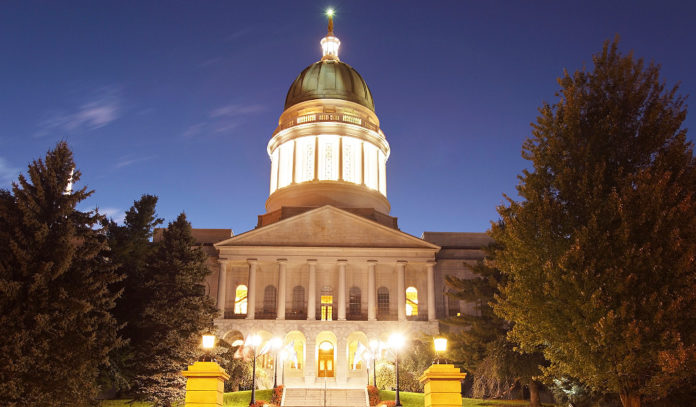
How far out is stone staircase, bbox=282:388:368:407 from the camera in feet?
127

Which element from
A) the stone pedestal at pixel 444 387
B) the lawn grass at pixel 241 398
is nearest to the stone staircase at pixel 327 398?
the lawn grass at pixel 241 398

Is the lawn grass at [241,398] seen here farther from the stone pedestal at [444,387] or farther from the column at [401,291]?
the stone pedestal at [444,387]

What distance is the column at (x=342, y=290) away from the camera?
49844mm

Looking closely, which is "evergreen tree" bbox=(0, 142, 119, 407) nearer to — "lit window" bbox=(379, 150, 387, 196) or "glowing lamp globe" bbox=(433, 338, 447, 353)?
"glowing lamp globe" bbox=(433, 338, 447, 353)

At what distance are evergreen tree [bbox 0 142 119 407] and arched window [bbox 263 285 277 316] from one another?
2804cm

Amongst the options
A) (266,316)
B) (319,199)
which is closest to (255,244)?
(266,316)

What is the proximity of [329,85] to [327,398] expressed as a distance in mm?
38581

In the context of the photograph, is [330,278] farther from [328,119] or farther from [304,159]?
[328,119]

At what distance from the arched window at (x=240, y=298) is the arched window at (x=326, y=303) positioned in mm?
6449

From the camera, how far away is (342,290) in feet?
166

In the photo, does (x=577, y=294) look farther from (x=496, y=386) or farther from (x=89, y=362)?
(x=496, y=386)

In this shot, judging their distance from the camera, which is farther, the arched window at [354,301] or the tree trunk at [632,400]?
the arched window at [354,301]

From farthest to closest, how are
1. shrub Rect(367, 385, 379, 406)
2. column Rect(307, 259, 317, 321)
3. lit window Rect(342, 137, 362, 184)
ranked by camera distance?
lit window Rect(342, 137, 362, 184) → column Rect(307, 259, 317, 321) → shrub Rect(367, 385, 379, 406)

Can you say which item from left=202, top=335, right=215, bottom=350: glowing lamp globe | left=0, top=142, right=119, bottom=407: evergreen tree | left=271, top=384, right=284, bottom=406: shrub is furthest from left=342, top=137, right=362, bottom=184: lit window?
left=202, top=335, right=215, bottom=350: glowing lamp globe
